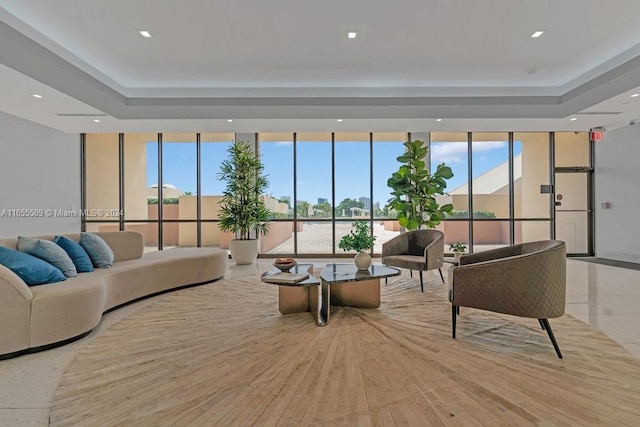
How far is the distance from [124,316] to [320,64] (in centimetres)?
425

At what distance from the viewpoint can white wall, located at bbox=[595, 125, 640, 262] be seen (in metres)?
7.52

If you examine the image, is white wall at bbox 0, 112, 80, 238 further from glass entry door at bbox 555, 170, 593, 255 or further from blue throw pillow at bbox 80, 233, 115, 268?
glass entry door at bbox 555, 170, 593, 255

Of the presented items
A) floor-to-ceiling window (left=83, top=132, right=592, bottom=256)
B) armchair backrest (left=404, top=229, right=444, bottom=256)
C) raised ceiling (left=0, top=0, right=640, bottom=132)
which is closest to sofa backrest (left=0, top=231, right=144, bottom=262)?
raised ceiling (left=0, top=0, right=640, bottom=132)

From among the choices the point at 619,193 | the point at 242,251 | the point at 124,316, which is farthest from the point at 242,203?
the point at 619,193

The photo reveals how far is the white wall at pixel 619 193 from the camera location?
296 inches

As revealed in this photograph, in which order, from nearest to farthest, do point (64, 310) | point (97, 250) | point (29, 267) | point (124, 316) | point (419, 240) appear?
point (64, 310) < point (29, 267) < point (124, 316) < point (97, 250) < point (419, 240)

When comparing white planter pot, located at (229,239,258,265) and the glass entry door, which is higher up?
the glass entry door

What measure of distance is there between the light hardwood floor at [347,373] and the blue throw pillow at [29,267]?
0.76 metres

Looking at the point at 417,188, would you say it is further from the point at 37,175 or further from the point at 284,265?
the point at 37,175

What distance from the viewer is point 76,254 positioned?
409cm

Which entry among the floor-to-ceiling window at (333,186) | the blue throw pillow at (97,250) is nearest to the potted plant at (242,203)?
→ the floor-to-ceiling window at (333,186)

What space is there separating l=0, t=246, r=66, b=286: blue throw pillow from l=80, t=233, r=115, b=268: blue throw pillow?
915 mm

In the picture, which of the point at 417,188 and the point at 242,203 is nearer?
the point at 417,188

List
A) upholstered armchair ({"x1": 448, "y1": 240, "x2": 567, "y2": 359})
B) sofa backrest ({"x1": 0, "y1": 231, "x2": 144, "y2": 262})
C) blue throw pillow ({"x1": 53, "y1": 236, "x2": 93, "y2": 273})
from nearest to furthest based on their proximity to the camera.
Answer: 1. upholstered armchair ({"x1": 448, "y1": 240, "x2": 567, "y2": 359})
2. blue throw pillow ({"x1": 53, "y1": 236, "x2": 93, "y2": 273})
3. sofa backrest ({"x1": 0, "y1": 231, "x2": 144, "y2": 262})
